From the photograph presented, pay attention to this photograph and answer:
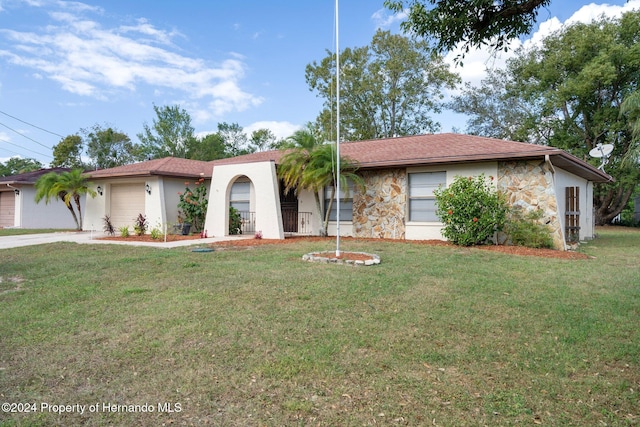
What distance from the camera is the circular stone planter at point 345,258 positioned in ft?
24.5

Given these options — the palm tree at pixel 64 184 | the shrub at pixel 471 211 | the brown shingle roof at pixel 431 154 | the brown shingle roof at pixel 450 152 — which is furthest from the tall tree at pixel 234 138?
the shrub at pixel 471 211

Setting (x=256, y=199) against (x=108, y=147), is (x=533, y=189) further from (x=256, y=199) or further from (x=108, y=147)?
(x=108, y=147)

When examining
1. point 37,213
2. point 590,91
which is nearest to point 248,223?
point 37,213

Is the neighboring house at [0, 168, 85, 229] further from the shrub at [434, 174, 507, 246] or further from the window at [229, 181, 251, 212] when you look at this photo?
the shrub at [434, 174, 507, 246]

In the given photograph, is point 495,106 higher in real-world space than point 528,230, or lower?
higher

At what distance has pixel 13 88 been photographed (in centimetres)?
2191

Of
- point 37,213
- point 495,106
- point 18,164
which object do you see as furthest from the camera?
point 18,164

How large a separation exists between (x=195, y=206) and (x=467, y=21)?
1193cm

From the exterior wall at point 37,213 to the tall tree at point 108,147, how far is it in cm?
1851

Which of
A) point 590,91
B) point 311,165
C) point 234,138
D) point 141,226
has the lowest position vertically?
point 141,226

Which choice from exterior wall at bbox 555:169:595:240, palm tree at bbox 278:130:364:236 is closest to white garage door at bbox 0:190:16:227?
palm tree at bbox 278:130:364:236

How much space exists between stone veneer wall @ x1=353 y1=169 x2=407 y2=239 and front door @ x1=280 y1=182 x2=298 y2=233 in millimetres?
2582

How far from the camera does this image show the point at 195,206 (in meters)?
14.6

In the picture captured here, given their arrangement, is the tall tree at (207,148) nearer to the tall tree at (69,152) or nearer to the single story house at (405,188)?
the tall tree at (69,152)
